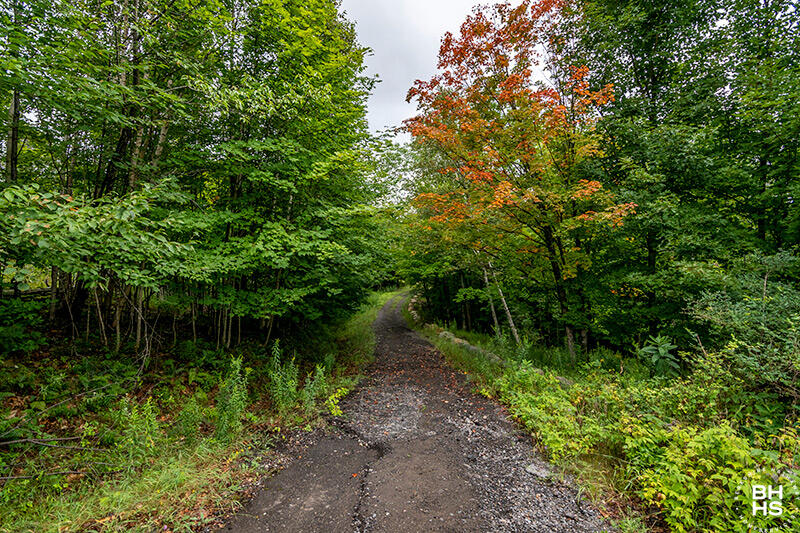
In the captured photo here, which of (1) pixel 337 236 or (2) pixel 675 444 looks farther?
(1) pixel 337 236

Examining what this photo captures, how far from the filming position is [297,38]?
6.46 meters

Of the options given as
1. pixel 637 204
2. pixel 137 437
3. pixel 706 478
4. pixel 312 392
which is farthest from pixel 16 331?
pixel 637 204

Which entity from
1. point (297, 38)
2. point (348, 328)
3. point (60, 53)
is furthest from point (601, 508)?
point (348, 328)

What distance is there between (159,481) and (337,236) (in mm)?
5819

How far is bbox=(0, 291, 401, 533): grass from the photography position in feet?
10.1

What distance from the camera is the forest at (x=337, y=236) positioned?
138 inches

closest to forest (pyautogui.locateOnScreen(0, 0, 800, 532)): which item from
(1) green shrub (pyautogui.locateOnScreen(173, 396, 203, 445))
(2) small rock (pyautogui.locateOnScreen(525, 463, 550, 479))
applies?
(1) green shrub (pyautogui.locateOnScreen(173, 396, 203, 445))

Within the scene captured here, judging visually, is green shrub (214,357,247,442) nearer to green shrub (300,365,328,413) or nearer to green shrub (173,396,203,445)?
green shrub (173,396,203,445)

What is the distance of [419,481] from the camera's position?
3836 millimetres

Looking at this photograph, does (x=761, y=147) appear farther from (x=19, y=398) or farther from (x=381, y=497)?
(x=19, y=398)

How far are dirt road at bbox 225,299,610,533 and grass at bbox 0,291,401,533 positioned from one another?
20.0 inches

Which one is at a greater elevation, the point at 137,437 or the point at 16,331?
the point at 16,331

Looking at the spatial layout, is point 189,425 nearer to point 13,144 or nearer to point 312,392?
point 312,392

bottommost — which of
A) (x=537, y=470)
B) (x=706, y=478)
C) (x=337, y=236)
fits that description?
(x=537, y=470)
